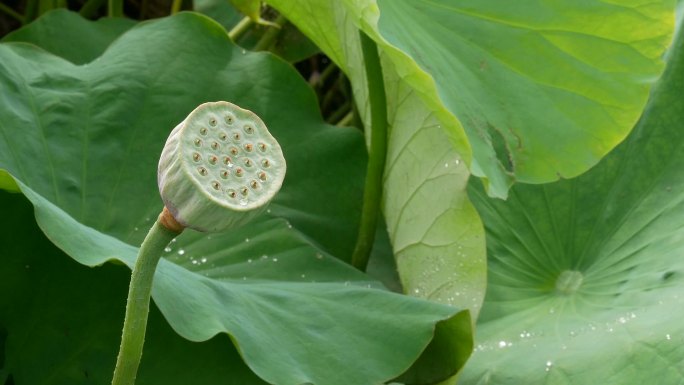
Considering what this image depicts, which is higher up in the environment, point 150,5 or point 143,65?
point 143,65

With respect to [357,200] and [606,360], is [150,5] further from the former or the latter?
[606,360]

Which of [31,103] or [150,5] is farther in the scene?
[150,5]

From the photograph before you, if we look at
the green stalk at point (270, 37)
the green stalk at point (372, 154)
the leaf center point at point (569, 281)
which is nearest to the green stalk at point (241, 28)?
the green stalk at point (270, 37)

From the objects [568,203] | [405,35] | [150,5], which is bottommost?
[150,5]

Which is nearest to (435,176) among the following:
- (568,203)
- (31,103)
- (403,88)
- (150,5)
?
(403,88)

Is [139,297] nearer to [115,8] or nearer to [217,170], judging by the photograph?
[217,170]

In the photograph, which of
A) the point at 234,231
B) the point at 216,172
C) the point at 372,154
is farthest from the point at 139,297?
the point at 372,154

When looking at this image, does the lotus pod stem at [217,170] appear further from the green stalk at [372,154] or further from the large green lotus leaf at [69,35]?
the large green lotus leaf at [69,35]
